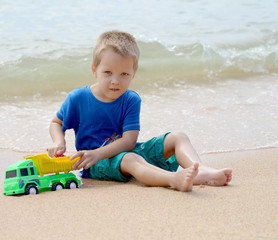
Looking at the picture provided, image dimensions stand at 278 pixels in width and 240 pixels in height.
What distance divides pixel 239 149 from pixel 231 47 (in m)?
5.35

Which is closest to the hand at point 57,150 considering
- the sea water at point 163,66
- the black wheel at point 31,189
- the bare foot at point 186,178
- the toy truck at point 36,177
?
the toy truck at point 36,177

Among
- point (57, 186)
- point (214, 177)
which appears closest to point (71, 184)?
point (57, 186)

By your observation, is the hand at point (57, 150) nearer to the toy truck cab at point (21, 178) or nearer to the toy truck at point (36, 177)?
the toy truck at point (36, 177)

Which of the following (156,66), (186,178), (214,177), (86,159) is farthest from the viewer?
(156,66)

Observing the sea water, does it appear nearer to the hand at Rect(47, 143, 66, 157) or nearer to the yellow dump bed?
the hand at Rect(47, 143, 66, 157)

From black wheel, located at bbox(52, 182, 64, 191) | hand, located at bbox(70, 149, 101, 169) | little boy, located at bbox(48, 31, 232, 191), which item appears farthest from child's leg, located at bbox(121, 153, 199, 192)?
black wheel, located at bbox(52, 182, 64, 191)

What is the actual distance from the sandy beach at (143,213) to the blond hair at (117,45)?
34.2 inches

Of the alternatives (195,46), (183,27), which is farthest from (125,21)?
(195,46)

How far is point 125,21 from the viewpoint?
10742 mm

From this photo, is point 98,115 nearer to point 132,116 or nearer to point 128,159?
point 132,116

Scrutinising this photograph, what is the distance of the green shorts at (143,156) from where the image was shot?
121 inches

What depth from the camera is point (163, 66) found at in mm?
7750

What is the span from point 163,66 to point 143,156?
4646 mm

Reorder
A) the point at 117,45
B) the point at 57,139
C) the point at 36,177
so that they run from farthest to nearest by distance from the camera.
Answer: the point at 57,139, the point at 117,45, the point at 36,177
